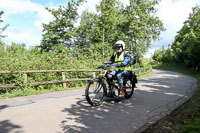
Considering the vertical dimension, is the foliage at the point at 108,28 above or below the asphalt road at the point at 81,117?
above

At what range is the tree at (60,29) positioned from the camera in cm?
2503

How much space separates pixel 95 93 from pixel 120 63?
144cm

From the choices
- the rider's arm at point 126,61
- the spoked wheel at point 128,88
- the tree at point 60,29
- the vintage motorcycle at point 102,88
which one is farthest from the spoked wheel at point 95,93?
the tree at point 60,29

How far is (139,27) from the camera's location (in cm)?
2998

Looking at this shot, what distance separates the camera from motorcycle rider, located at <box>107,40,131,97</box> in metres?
5.80

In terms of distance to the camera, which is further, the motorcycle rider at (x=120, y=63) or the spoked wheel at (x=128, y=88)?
the spoked wheel at (x=128, y=88)

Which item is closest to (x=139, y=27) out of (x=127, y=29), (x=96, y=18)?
(x=127, y=29)

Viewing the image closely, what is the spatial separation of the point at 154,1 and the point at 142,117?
A: 3516 centimetres

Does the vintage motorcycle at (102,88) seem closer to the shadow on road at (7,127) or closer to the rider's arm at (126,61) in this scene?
the rider's arm at (126,61)

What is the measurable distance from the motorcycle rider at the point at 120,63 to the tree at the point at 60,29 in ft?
63.4

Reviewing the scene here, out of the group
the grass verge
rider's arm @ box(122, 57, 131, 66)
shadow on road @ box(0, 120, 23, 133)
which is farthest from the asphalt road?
rider's arm @ box(122, 57, 131, 66)

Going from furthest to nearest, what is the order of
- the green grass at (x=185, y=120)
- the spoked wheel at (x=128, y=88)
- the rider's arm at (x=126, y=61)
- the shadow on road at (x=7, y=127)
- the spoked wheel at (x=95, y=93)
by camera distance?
1. the spoked wheel at (x=128, y=88)
2. the rider's arm at (x=126, y=61)
3. the spoked wheel at (x=95, y=93)
4. the green grass at (x=185, y=120)
5. the shadow on road at (x=7, y=127)

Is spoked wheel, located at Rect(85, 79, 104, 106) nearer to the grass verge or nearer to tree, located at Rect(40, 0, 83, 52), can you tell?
the grass verge

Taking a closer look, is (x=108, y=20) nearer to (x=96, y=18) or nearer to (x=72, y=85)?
(x=96, y=18)
